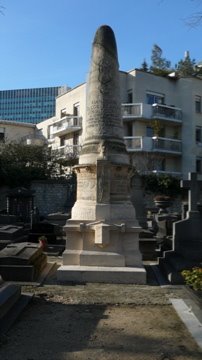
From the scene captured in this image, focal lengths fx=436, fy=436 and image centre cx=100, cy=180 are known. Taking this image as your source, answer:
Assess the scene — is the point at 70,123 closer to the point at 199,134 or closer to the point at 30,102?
the point at 199,134

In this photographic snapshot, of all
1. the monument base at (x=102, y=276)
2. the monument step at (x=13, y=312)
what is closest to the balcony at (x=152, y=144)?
the monument base at (x=102, y=276)

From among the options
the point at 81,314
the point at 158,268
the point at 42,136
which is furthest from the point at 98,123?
the point at 42,136

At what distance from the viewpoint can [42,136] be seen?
52000mm

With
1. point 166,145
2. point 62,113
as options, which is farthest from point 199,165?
point 62,113

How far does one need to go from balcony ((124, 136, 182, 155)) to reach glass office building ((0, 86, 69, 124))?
43381 millimetres

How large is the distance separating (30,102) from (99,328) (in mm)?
79968

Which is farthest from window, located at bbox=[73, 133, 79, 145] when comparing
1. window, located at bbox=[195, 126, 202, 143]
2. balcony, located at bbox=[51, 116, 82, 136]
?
window, located at bbox=[195, 126, 202, 143]

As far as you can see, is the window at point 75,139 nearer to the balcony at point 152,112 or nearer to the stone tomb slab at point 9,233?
the balcony at point 152,112

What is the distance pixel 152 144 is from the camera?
3816 cm

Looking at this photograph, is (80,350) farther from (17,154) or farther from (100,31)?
Answer: (17,154)

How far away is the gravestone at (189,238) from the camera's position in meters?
9.06

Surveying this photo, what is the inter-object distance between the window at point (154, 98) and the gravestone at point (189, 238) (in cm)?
3107

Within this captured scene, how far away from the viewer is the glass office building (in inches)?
3155

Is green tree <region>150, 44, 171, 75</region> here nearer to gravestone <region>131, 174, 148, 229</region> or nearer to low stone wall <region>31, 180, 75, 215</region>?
low stone wall <region>31, 180, 75, 215</region>
